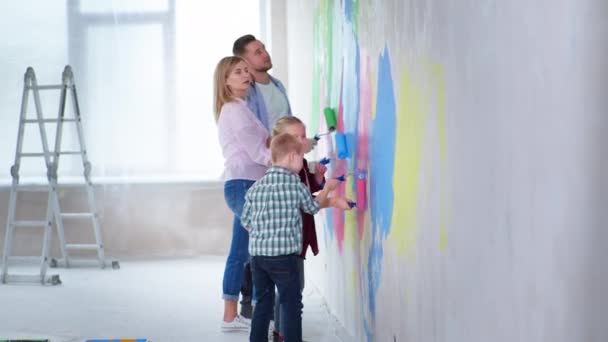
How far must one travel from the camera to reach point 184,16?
6.60m

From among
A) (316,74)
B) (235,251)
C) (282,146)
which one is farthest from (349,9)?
(316,74)

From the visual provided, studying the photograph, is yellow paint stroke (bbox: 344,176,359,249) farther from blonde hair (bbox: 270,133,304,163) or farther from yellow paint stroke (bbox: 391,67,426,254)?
yellow paint stroke (bbox: 391,67,426,254)

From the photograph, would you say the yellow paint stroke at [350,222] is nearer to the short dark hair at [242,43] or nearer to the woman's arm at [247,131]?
the woman's arm at [247,131]

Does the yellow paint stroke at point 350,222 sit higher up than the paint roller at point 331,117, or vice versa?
the paint roller at point 331,117

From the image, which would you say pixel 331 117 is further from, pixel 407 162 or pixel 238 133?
pixel 407 162

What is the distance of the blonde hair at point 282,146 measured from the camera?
310 centimetres

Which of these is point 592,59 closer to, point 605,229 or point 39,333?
point 605,229

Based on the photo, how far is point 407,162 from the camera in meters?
2.38

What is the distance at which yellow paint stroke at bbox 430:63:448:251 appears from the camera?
6.43ft

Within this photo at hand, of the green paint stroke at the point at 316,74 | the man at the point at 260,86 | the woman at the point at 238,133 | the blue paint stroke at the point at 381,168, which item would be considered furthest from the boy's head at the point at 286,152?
the green paint stroke at the point at 316,74

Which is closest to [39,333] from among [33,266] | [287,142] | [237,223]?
[237,223]

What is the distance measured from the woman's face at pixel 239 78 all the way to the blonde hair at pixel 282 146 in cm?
60

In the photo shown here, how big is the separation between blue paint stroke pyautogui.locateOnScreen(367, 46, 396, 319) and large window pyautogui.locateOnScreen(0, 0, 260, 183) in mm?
3696

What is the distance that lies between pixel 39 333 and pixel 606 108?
10.9 ft
